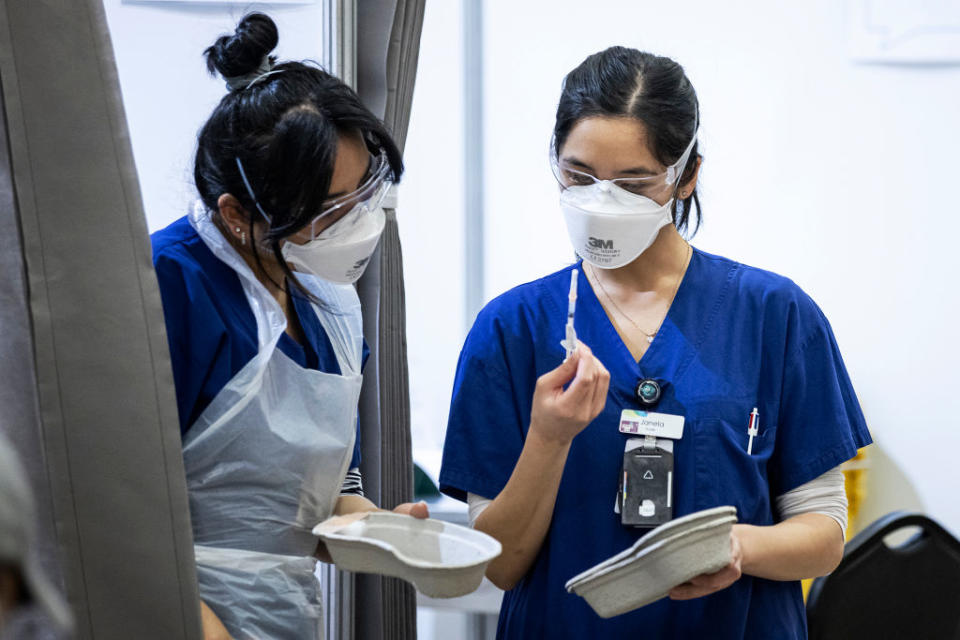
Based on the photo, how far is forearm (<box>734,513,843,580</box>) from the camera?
1.19 metres

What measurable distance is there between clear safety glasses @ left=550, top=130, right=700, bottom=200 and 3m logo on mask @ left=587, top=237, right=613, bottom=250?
0.08 metres

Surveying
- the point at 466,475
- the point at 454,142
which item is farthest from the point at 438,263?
the point at 466,475

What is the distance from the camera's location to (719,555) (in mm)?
1060

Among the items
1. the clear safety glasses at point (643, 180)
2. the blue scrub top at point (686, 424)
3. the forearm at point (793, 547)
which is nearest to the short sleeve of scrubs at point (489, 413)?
the blue scrub top at point (686, 424)

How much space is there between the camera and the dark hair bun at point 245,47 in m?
1.19

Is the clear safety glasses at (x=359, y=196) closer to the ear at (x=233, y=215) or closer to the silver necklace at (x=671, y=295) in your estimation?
the ear at (x=233, y=215)

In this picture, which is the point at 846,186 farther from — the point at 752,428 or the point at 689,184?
the point at 752,428

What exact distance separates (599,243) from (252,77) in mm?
514

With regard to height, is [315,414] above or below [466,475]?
above

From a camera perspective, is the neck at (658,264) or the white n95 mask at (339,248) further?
the neck at (658,264)

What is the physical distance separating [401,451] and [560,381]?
0.87 meters

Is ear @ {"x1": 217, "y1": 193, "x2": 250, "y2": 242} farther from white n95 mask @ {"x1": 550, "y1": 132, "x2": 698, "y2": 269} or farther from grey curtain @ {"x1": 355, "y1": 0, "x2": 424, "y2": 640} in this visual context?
grey curtain @ {"x1": 355, "y1": 0, "x2": 424, "y2": 640}

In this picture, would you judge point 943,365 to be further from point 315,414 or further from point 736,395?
point 315,414

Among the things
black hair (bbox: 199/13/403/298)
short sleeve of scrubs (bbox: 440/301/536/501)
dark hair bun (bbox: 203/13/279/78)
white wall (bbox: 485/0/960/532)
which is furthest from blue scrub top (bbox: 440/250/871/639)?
white wall (bbox: 485/0/960/532)
